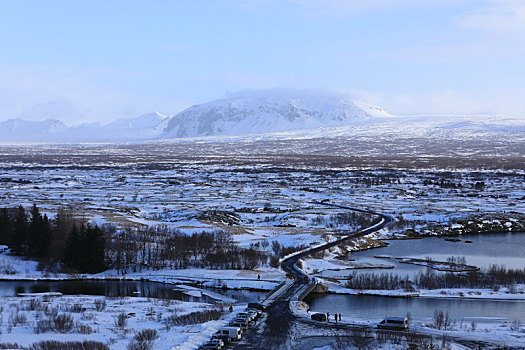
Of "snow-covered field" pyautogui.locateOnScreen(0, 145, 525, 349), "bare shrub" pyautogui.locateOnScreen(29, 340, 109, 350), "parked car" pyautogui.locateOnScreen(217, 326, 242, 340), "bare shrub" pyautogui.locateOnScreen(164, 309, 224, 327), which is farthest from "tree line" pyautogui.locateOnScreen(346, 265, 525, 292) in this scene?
"bare shrub" pyautogui.locateOnScreen(29, 340, 109, 350)

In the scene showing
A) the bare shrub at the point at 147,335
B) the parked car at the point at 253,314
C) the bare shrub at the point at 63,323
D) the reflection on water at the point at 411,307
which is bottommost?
the reflection on water at the point at 411,307

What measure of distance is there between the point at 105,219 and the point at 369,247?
33.7 meters

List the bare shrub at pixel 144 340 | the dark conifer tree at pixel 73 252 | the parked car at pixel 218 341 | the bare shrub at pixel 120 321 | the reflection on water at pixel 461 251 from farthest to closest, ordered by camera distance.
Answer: the reflection on water at pixel 461 251 → the dark conifer tree at pixel 73 252 → the bare shrub at pixel 120 321 → the parked car at pixel 218 341 → the bare shrub at pixel 144 340

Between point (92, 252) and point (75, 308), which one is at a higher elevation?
point (92, 252)

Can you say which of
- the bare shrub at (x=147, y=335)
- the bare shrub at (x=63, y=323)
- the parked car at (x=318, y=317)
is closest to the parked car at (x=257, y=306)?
the parked car at (x=318, y=317)

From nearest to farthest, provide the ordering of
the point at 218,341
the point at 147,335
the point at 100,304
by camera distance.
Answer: the point at 218,341, the point at 147,335, the point at 100,304

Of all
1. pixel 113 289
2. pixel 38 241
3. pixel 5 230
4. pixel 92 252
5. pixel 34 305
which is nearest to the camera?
pixel 34 305

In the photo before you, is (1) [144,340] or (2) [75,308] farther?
(2) [75,308]

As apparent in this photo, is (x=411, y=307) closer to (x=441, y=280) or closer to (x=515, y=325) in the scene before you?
(x=441, y=280)

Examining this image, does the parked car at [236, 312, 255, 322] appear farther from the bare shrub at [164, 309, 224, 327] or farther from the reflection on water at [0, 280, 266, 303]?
the reflection on water at [0, 280, 266, 303]

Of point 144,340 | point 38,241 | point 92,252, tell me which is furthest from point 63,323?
point 38,241

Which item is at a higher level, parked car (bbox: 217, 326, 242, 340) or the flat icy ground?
parked car (bbox: 217, 326, 242, 340)

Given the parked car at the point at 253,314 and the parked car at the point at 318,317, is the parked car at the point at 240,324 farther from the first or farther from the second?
the parked car at the point at 318,317

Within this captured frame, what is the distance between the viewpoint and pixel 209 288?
50.1m
